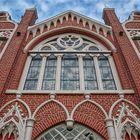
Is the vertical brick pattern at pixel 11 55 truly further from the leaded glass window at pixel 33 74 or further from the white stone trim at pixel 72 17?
the leaded glass window at pixel 33 74

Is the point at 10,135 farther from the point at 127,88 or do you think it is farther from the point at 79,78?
the point at 127,88

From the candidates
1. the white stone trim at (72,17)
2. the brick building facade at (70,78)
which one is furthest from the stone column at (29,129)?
the white stone trim at (72,17)

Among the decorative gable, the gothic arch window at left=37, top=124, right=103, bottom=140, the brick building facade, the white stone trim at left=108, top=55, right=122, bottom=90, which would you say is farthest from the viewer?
the decorative gable

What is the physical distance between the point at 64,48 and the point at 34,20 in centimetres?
473

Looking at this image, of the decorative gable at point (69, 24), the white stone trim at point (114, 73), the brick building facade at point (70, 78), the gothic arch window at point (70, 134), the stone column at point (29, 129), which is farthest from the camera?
the decorative gable at point (69, 24)

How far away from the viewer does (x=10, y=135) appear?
7.18 m

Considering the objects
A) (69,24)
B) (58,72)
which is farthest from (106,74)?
(69,24)

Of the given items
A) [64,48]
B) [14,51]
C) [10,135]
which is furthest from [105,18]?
[10,135]

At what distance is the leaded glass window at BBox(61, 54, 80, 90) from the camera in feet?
31.5

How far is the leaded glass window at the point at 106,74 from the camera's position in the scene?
9625mm

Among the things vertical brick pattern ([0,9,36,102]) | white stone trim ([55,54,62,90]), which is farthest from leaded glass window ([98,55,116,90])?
vertical brick pattern ([0,9,36,102])

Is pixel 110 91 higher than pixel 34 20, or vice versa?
pixel 34 20

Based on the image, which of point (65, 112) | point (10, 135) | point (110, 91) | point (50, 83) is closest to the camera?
point (10, 135)

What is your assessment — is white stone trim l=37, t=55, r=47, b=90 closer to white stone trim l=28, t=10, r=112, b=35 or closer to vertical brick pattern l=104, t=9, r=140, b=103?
white stone trim l=28, t=10, r=112, b=35
